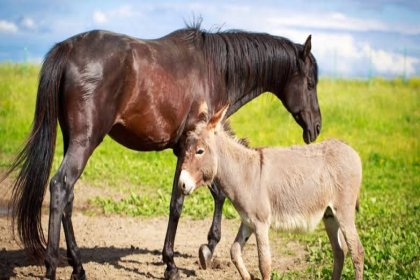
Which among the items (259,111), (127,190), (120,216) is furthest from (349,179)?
(259,111)

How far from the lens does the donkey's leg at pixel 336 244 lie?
6.64 metres

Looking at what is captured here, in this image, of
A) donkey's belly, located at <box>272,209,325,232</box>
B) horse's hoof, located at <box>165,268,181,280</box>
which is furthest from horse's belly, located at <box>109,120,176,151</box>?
donkey's belly, located at <box>272,209,325,232</box>

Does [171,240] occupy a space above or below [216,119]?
below

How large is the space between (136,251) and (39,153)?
Result: 2455 mm

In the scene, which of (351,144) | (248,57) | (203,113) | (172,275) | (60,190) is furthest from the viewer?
(351,144)

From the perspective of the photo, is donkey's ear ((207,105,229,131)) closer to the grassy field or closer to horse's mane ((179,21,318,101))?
horse's mane ((179,21,318,101))

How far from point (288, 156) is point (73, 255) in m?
2.45

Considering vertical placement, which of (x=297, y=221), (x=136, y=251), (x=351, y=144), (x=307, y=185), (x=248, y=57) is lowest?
(x=136, y=251)

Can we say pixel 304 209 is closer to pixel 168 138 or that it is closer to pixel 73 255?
pixel 168 138

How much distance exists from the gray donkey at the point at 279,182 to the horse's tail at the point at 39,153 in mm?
1423

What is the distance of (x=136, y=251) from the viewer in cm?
862

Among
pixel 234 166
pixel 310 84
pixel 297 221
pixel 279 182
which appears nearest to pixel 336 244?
pixel 297 221

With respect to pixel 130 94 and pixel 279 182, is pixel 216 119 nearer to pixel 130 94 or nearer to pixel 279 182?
pixel 279 182

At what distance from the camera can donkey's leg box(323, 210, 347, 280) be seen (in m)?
6.64
